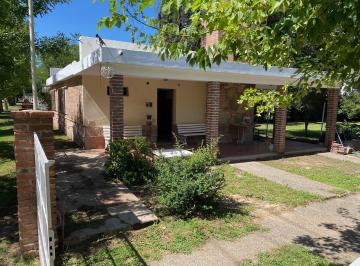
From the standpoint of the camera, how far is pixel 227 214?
5.47m

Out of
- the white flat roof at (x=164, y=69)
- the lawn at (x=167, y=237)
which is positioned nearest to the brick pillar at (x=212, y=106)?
the white flat roof at (x=164, y=69)

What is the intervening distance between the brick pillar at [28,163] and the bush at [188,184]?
6.96ft

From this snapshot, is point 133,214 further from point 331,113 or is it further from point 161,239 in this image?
point 331,113

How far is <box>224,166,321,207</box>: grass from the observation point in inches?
253

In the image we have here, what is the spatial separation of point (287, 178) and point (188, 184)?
13.4 feet

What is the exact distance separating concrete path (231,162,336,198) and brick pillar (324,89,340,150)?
4621mm

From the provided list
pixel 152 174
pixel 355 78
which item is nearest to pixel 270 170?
pixel 152 174

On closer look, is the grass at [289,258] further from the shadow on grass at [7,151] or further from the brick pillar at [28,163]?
the shadow on grass at [7,151]

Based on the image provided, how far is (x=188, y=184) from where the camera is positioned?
17.4ft

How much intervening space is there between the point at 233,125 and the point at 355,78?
998cm

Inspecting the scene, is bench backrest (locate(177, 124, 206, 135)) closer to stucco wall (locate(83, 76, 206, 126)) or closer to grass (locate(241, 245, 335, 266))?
stucco wall (locate(83, 76, 206, 126))

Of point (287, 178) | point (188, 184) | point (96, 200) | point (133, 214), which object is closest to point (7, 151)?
point (96, 200)

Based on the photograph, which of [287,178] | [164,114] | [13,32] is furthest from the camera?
[164,114]

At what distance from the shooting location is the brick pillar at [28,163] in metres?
3.73
